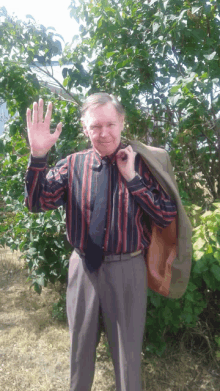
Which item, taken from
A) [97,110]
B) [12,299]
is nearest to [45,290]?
[12,299]

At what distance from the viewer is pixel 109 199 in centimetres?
174

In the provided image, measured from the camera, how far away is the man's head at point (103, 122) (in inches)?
66.3

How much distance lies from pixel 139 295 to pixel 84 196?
585 mm

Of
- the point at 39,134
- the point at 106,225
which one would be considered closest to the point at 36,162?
the point at 39,134

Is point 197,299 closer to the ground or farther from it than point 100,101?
closer to the ground

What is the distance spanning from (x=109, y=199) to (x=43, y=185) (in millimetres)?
333

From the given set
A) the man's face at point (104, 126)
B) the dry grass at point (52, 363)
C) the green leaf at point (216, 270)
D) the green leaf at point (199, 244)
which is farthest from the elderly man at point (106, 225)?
the dry grass at point (52, 363)

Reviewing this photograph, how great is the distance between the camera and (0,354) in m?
2.98

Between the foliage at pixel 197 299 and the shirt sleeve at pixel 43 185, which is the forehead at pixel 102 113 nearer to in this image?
the shirt sleeve at pixel 43 185

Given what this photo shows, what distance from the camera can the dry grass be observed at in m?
2.59

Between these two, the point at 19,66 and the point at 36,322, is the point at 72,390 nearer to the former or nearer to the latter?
the point at 36,322

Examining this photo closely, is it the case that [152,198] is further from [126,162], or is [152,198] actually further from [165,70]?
[165,70]

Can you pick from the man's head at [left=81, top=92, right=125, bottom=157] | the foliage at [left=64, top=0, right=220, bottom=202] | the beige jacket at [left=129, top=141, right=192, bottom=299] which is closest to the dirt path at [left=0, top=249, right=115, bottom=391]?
the beige jacket at [left=129, top=141, right=192, bottom=299]

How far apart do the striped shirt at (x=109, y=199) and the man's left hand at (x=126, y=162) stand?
0.03 m
